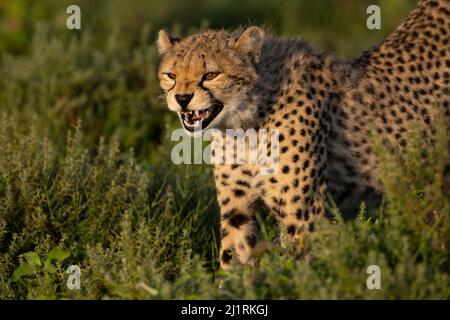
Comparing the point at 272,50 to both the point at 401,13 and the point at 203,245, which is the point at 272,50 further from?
the point at 401,13

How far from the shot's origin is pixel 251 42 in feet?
14.6

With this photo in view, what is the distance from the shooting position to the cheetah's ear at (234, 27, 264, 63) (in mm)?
4445

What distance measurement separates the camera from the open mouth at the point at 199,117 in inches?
168

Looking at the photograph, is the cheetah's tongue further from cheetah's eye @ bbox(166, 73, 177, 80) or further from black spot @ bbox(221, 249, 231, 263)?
black spot @ bbox(221, 249, 231, 263)

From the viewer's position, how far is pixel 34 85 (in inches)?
264

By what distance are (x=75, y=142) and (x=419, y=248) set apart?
2.13 metres

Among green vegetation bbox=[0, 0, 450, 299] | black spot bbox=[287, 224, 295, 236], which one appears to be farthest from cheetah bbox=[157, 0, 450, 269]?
green vegetation bbox=[0, 0, 450, 299]

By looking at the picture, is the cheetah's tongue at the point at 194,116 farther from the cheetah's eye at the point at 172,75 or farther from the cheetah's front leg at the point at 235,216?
the cheetah's front leg at the point at 235,216

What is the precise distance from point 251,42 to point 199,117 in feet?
1.47

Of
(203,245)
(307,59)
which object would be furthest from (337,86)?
(203,245)

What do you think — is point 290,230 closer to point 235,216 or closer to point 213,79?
point 235,216

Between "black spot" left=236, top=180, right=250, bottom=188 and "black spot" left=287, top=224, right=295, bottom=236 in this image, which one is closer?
"black spot" left=287, top=224, right=295, bottom=236

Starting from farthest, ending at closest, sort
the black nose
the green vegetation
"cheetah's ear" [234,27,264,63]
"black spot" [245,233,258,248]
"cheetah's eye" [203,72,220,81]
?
1. "black spot" [245,233,258,248]
2. "cheetah's ear" [234,27,264,63]
3. "cheetah's eye" [203,72,220,81]
4. the black nose
5. the green vegetation

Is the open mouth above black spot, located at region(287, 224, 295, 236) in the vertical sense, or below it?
above
